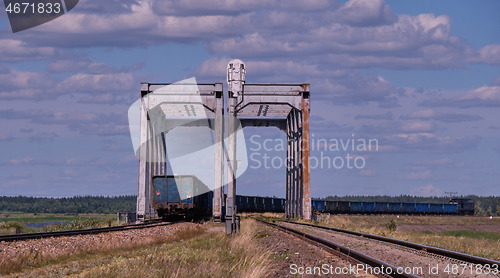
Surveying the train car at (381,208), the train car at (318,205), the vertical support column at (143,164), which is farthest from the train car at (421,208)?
the vertical support column at (143,164)

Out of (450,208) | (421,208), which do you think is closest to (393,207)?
(421,208)

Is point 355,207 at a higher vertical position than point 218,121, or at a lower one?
lower

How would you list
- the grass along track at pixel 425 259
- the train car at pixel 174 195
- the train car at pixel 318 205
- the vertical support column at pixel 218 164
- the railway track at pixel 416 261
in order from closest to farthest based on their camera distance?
the railway track at pixel 416 261
the grass along track at pixel 425 259
the train car at pixel 174 195
the vertical support column at pixel 218 164
the train car at pixel 318 205

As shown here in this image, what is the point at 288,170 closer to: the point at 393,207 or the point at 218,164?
the point at 218,164

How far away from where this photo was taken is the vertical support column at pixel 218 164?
50.5m

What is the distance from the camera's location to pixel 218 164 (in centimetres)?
5156

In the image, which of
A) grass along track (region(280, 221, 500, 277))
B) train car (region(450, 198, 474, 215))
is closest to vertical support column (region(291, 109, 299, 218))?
grass along track (region(280, 221, 500, 277))

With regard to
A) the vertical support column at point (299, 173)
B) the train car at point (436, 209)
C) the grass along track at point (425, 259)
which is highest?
the vertical support column at point (299, 173)

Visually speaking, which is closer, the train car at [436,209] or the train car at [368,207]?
the train car at [368,207]

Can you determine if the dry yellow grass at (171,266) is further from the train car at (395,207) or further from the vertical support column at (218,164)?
the train car at (395,207)

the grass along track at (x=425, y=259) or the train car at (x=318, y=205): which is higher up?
the train car at (x=318, y=205)

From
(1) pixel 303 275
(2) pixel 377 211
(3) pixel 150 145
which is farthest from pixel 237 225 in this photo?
(2) pixel 377 211

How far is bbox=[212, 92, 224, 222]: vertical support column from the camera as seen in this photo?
50.5 meters

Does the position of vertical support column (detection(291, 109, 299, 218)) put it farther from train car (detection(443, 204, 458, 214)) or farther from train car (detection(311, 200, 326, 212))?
train car (detection(443, 204, 458, 214))
